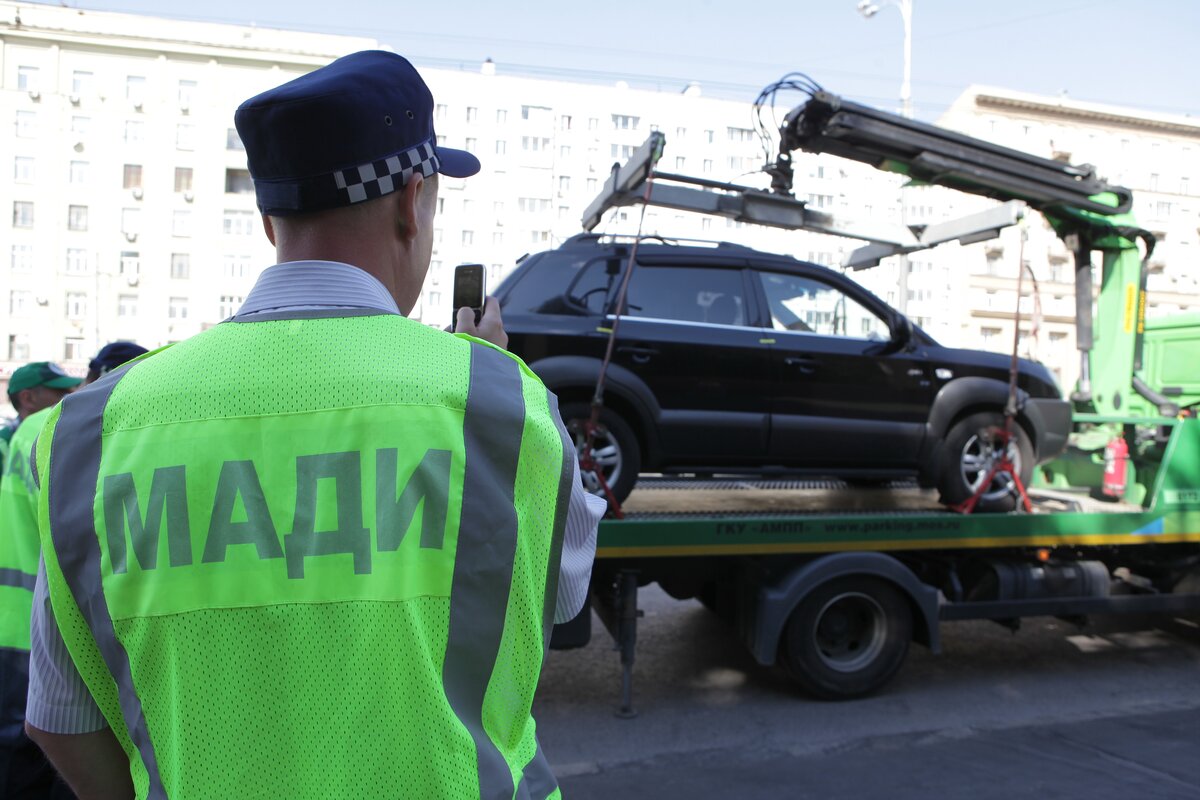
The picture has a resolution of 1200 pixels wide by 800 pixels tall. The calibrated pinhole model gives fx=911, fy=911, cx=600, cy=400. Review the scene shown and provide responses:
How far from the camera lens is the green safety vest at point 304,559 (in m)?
1.00

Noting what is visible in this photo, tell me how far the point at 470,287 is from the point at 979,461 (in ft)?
17.3

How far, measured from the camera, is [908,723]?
518 cm

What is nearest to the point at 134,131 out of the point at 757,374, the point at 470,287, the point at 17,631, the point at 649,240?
the point at 649,240

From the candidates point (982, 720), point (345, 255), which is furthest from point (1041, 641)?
point (345, 255)

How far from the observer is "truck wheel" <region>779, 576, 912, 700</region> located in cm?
536

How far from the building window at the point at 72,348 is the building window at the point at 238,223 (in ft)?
29.8

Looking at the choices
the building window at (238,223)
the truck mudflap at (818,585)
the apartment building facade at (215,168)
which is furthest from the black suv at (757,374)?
the building window at (238,223)

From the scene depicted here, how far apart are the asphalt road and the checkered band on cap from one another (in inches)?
145

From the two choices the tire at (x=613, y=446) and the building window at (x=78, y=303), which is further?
the building window at (x=78, y=303)

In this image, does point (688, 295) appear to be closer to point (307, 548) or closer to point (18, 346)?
point (307, 548)

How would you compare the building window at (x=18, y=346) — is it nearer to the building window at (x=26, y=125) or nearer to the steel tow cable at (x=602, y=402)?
the building window at (x=26, y=125)

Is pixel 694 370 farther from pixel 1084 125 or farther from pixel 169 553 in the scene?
pixel 1084 125

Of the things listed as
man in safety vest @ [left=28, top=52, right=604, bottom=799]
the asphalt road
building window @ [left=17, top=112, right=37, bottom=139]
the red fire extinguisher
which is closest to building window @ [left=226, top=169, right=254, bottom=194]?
building window @ [left=17, top=112, right=37, bottom=139]

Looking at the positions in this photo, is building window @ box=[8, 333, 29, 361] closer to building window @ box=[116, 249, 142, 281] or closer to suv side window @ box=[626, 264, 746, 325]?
building window @ box=[116, 249, 142, 281]
